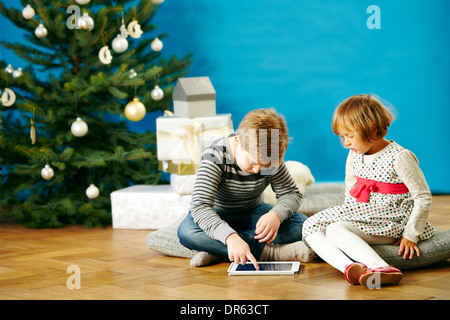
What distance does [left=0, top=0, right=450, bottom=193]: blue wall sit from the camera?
3.10 metres

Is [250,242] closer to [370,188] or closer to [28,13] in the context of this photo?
[370,188]

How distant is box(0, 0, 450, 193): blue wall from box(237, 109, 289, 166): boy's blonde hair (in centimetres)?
164

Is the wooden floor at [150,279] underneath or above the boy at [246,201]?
underneath

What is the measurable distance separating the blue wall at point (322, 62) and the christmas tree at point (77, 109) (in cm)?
54

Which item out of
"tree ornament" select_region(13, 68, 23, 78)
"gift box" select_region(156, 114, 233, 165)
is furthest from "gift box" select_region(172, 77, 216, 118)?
"tree ornament" select_region(13, 68, 23, 78)

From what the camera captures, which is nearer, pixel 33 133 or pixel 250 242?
pixel 250 242

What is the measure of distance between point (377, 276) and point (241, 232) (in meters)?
0.48

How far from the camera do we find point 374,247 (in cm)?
157

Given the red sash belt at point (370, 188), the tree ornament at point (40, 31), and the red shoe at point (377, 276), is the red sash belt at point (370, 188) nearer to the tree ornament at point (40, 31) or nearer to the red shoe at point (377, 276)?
→ the red shoe at point (377, 276)

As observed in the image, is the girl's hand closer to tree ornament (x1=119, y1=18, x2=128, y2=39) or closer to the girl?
the girl

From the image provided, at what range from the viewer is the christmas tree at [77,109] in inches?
97.9

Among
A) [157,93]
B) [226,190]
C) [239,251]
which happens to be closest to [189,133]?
[157,93]

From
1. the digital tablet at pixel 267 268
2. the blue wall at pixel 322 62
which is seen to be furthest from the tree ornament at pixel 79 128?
the digital tablet at pixel 267 268

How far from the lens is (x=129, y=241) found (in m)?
2.18
